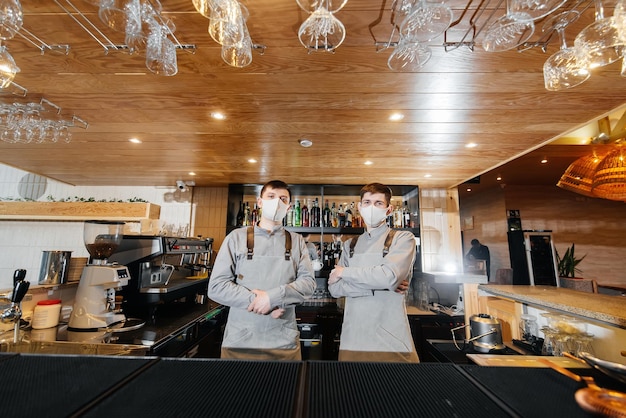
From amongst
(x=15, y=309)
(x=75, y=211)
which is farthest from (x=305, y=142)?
(x=75, y=211)

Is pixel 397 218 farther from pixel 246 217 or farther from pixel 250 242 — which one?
pixel 250 242

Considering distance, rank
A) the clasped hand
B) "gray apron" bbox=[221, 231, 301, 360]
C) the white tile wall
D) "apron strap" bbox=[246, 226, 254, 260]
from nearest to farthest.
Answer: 1. the clasped hand
2. "gray apron" bbox=[221, 231, 301, 360]
3. "apron strap" bbox=[246, 226, 254, 260]
4. the white tile wall

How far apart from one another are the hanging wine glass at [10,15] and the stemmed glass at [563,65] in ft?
6.43

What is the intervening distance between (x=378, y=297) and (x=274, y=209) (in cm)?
84

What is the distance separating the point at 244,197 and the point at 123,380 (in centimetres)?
385

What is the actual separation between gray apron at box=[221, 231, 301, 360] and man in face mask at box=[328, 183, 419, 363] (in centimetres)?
31

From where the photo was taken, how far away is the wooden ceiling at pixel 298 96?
1227 mm

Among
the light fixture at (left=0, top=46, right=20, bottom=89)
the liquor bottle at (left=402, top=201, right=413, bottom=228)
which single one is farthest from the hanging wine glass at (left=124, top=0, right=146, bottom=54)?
the liquor bottle at (left=402, top=201, right=413, bottom=228)

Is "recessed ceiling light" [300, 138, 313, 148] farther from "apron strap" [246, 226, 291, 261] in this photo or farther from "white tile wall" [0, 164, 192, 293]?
"white tile wall" [0, 164, 192, 293]

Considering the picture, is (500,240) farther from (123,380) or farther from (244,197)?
(123,380)

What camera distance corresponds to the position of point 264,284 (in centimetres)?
167

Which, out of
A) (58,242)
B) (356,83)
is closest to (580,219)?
(356,83)

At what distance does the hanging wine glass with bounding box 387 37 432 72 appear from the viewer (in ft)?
3.63

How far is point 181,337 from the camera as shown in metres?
2.02
